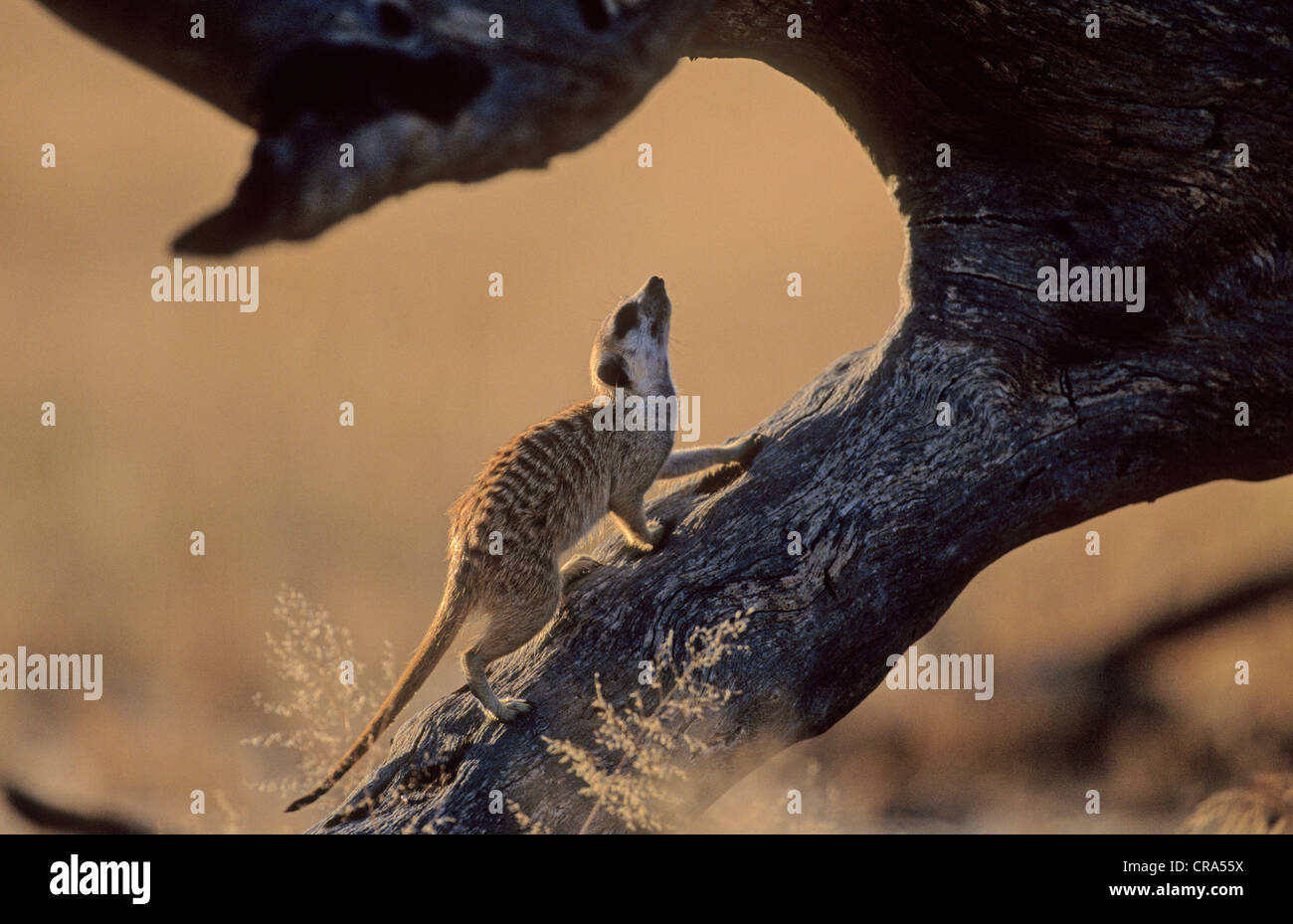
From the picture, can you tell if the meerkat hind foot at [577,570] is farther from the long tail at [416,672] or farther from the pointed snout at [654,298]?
the pointed snout at [654,298]

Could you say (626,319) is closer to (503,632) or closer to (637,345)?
(637,345)

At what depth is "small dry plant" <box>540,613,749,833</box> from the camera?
2.68 m

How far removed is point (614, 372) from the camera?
347 cm

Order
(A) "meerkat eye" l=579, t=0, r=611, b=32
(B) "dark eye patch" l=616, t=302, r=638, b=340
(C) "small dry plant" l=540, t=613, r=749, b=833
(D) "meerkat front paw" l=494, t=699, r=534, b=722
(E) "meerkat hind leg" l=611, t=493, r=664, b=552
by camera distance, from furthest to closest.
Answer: (B) "dark eye patch" l=616, t=302, r=638, b=340, (E) "meerkat hind leg" l=611, t=493, r=664, b=552, (D) "meerkat front paw" l=494, t=699, r=534, b=722, (C) "small dry plant" l=540, t=613, r=749, b=833, (A) "meerkat eye" l=579, t=0, r=611, b=32

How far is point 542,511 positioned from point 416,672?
60cm

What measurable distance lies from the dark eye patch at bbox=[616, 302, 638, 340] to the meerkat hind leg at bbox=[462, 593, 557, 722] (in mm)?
978

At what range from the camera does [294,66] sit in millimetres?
2016

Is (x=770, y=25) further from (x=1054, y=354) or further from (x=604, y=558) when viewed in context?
(x=604, y=558)

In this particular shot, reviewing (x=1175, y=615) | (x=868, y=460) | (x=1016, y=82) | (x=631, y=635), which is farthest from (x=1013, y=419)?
(x=1175, y=615)

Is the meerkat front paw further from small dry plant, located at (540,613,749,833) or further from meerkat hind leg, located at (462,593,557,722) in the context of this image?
small dry plant, located at (540,613,749,833)

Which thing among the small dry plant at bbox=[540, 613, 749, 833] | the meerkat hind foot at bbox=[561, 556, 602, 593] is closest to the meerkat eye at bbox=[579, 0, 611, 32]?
the small dry plant at bbox=[540, 613, 749, 833]

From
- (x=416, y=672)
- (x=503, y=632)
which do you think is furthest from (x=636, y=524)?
(x=416, y=672)

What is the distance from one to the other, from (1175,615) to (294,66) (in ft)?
17.2

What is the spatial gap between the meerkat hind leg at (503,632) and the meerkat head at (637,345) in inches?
33.7
